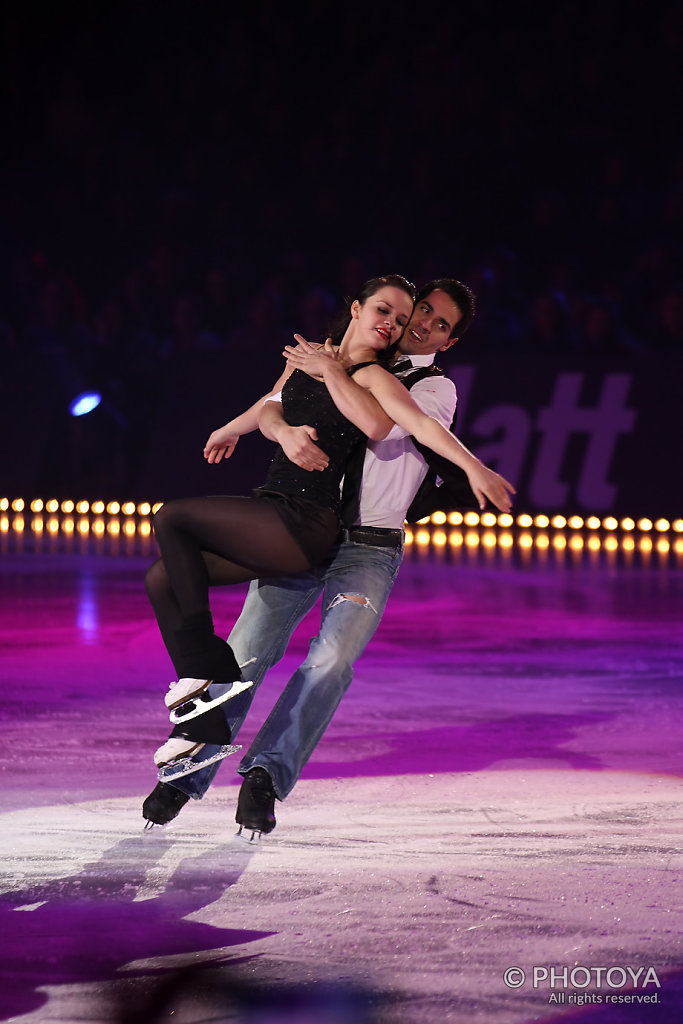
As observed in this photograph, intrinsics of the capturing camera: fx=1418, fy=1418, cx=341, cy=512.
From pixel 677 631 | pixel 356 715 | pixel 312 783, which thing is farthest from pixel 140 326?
pixel 312 783

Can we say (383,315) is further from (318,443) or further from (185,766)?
(185,766)

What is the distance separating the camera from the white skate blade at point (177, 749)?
3492 millimetres

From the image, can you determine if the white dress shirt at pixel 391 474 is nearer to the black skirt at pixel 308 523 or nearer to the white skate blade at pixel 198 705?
the black skirt at pixel 308 523

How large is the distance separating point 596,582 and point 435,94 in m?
6.52

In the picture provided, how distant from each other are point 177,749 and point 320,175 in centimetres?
1078

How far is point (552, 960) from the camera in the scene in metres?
2.71

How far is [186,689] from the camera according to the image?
3.48m

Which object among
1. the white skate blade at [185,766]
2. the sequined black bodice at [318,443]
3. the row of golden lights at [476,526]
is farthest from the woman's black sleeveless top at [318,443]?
the row of golden lights at [476,526]

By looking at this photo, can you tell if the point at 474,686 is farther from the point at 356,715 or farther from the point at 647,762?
the point at 647,762

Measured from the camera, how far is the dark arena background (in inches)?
112

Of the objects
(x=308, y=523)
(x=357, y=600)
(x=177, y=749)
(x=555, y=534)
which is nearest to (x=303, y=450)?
(x=308, y=523)

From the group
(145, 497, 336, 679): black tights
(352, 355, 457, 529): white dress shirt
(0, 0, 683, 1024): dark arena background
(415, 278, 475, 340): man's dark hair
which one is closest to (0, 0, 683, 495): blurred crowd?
(0, 0, 683, 1024): dark arena background

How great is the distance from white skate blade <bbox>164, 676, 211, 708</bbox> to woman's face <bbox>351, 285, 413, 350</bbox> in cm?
101

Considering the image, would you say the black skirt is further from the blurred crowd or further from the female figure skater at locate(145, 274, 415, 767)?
the blurred crowd
